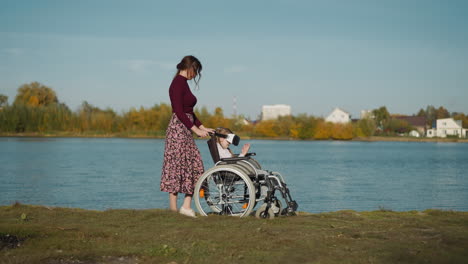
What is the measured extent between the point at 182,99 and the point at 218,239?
2.59 m

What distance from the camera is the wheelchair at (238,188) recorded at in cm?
673

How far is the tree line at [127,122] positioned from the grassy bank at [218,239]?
223 feet

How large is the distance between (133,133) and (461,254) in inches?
Answer: 4049

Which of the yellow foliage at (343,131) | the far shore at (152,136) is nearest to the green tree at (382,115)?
the far shore at (152,136)

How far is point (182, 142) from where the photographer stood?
7074 millimetres

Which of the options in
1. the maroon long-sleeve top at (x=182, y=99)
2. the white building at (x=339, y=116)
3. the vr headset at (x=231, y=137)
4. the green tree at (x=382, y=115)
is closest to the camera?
the maroon long-sleeve top at (x=182, y=99)

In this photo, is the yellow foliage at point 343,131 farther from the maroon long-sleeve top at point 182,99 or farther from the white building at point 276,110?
the maroon long-sleeve top at point 182,99

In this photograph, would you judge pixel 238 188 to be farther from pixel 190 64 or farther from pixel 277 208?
pixel 190 64

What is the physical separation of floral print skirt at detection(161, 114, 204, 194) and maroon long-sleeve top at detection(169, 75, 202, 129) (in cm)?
13

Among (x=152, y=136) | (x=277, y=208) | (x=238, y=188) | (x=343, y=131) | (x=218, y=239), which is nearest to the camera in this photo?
(x=218, y=239)

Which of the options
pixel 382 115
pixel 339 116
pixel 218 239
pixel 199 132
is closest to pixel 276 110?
pixel 339 116

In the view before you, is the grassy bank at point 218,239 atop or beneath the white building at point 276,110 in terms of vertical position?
beneath

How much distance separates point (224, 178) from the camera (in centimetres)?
698

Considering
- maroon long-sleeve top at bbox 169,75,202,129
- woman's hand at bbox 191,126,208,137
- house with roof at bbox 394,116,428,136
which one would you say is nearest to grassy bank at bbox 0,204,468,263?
woman's hand at bbox 191,126,208,137
